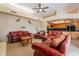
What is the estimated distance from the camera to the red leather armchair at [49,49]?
2096mm

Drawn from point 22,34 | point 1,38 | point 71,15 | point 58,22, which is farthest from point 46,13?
point 1,38

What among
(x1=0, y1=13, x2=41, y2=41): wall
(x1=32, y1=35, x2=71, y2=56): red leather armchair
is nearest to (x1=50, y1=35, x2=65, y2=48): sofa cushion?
(x1=32, y1=35, x2=71, y2=56): red leather armchair

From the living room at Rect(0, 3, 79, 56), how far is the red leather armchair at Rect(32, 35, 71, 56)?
2 centimetres

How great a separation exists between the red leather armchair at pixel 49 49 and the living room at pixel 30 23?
19 millimetres

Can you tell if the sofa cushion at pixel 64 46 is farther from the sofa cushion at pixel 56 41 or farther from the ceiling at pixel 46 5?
the ceiling at pixel 46 5

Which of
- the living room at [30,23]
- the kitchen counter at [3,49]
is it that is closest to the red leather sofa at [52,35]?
the living room at [30,23]

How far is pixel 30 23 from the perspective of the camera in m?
2.30

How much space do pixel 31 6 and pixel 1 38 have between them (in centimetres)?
86

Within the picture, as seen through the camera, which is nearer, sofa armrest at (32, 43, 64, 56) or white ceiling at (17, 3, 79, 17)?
sofa armrest at (32, 43, 64, 56)

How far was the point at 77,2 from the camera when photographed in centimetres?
221

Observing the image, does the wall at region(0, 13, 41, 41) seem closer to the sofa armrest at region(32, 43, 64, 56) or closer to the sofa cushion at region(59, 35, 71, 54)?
the sofa armrest at region(32, 43, 64, 56)

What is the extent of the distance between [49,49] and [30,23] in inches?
25.6

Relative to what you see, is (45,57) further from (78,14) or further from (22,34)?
(78,14)

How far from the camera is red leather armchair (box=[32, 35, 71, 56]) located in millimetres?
2096
